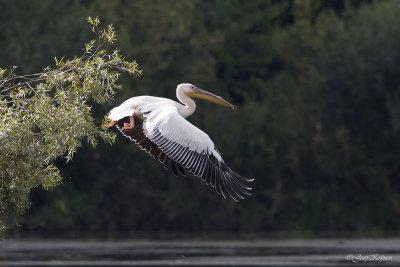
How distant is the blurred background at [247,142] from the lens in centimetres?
2586

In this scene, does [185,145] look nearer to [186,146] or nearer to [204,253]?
[186,146]

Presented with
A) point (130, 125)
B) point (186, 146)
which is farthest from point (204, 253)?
point (186, 146)

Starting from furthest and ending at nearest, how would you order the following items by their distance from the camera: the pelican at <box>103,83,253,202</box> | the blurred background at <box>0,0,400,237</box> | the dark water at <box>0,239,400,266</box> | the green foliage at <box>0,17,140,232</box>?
1. the blurred background at <box>0,0,400,237</box>
2. the dark water at <box>0,239,400,266</box>
3. the pelican at <box>103,83,253,202</box>
4. the green foliage at <box>0,17,140,232</box>

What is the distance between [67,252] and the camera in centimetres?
1950

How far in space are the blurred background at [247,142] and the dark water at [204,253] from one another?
3.16m

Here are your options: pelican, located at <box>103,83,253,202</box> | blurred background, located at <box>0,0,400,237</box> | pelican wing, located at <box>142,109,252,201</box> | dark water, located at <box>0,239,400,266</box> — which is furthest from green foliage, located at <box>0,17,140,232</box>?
blurred background, located at <box>0,0,400,237</box>

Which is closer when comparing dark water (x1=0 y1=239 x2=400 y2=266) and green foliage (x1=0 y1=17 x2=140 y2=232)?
green foliage (x1=0 y1=17 x2=140 y2=232)

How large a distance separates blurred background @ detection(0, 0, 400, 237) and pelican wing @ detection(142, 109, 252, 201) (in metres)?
15.4

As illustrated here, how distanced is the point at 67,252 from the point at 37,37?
9.31 meters

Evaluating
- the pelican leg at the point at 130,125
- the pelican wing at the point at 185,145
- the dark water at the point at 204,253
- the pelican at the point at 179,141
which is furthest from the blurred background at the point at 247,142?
the pelican wing at the point at 185,145

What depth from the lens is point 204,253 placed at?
19.2m

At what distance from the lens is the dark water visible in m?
17.1

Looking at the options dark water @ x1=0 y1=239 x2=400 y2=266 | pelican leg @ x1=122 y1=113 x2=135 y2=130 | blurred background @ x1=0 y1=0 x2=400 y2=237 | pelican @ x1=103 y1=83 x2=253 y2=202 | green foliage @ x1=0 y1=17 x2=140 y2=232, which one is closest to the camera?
green foliage @ x1=0 y1=17 x2=140 y2=232

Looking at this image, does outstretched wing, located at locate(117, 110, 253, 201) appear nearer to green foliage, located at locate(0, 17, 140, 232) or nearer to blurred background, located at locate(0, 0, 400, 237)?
green foliage, located at locate(0, 17, 140, 232)
